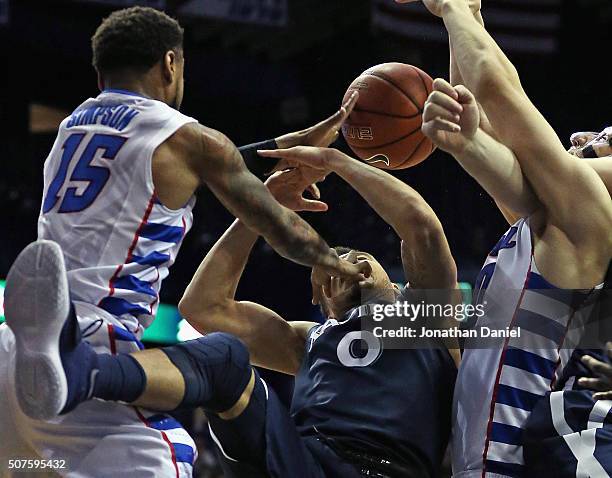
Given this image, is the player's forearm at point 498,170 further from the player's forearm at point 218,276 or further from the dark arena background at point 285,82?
the dark arena background at point 285,82

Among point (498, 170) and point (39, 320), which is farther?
point (498, 170)

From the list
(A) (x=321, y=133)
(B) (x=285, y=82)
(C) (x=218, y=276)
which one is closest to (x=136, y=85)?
(A) (x=321, y=133)

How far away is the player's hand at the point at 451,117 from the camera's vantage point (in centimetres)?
322

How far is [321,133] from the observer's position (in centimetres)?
399

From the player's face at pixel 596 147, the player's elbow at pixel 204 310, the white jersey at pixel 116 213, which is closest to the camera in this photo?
the white jersey at pixel 116 213

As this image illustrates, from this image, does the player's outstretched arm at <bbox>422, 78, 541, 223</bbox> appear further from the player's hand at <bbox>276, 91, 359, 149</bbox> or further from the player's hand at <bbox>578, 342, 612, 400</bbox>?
the player's hand at <bbox>276, 91, 359, 149</bbox>

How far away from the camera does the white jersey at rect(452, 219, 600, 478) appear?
3352 mm

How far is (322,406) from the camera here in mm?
3764

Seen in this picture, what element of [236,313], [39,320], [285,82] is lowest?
[285,82]

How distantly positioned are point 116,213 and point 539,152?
134 centimetres

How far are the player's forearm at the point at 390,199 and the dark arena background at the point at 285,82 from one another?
5.10 meters

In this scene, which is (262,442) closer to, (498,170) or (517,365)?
(517,365)

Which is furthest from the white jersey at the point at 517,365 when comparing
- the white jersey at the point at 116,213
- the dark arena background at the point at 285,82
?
the dark arena background at the point at 285,82

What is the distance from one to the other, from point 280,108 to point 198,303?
9.32 metres
